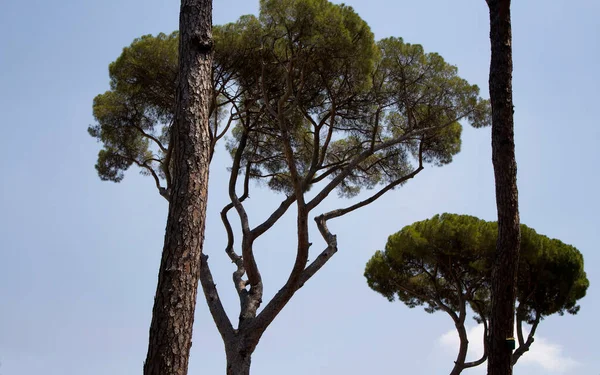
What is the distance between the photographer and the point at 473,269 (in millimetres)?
10273

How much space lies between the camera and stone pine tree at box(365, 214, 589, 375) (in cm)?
989

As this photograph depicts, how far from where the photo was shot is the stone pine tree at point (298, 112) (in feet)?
24.6

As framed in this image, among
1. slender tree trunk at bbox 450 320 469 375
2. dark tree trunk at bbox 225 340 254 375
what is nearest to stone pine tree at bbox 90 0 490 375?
dark tree trunk at bbox 225 340 254 375

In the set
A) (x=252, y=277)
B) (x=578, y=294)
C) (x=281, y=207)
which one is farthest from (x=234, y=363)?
(x=578, y=294)

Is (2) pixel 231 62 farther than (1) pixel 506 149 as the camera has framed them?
Yes

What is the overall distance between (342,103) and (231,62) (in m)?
1.57

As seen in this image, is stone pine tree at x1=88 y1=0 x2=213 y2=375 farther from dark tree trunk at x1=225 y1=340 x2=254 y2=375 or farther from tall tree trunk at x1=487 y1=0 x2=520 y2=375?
dark tree trunk at x1=225 y1=340 x2=254 y2=375

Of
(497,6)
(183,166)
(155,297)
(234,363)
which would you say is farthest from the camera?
(234,363)

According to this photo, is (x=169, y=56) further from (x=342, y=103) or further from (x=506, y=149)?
(x=506, y=149)

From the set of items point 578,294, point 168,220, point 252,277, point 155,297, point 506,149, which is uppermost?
point 578,294

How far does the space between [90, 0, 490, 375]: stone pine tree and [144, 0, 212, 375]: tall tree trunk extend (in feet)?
10.2

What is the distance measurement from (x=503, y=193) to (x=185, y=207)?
7.41 feet

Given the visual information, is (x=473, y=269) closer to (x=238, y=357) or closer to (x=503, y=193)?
(x=238, y=357)

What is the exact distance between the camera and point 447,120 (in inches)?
344
